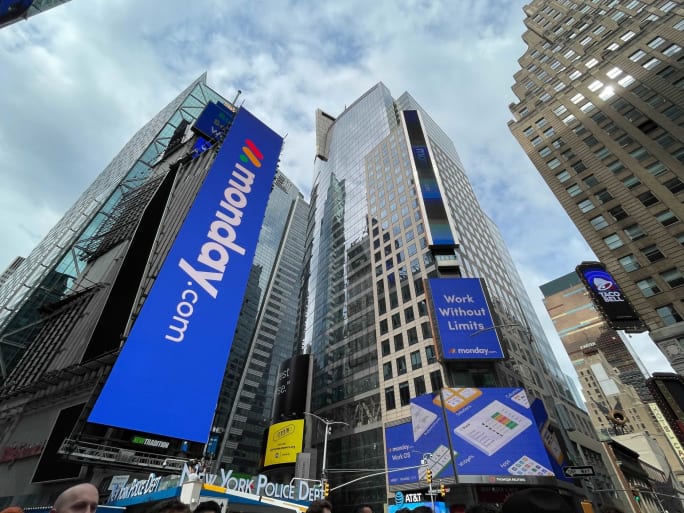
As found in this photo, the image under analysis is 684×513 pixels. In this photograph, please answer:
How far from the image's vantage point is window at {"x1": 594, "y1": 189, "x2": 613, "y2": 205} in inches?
1475

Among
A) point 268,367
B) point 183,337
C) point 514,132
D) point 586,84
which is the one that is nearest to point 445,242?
point 514,132

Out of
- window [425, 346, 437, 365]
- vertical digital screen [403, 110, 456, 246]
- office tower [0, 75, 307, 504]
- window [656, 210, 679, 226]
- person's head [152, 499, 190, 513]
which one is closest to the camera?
person's head [152, 499, 190, 513]

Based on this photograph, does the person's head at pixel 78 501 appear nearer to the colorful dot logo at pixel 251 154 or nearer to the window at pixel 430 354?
the colorful dot logo at pixel 251 154

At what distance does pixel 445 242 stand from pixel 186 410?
4213 centimetres

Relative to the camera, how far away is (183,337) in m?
23.8

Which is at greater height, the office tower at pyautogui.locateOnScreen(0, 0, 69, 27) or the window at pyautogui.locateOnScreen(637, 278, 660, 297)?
the office tower at pyautogui.locateOnScreen(0, 0, 69, 27)

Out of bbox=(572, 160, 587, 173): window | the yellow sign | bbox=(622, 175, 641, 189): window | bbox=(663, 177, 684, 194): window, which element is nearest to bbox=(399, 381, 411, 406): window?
the yellow sign

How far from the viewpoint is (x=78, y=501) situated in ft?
11.0

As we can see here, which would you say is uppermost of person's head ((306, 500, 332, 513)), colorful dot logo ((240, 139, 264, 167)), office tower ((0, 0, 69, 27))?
colorful dot logo ((240, 139, 264, 167))

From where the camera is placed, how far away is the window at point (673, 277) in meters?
29.0

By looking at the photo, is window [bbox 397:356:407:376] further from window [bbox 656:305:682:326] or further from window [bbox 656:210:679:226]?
window [bbox 656:210:679:226]

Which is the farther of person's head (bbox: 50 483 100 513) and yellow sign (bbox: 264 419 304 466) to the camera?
yellow sign (bbox: 264 419 304 466)

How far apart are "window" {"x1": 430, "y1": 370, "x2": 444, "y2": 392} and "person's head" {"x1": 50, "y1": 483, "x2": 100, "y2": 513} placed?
4078cm

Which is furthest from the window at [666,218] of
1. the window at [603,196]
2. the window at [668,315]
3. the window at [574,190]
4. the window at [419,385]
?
the window at [419,385]
